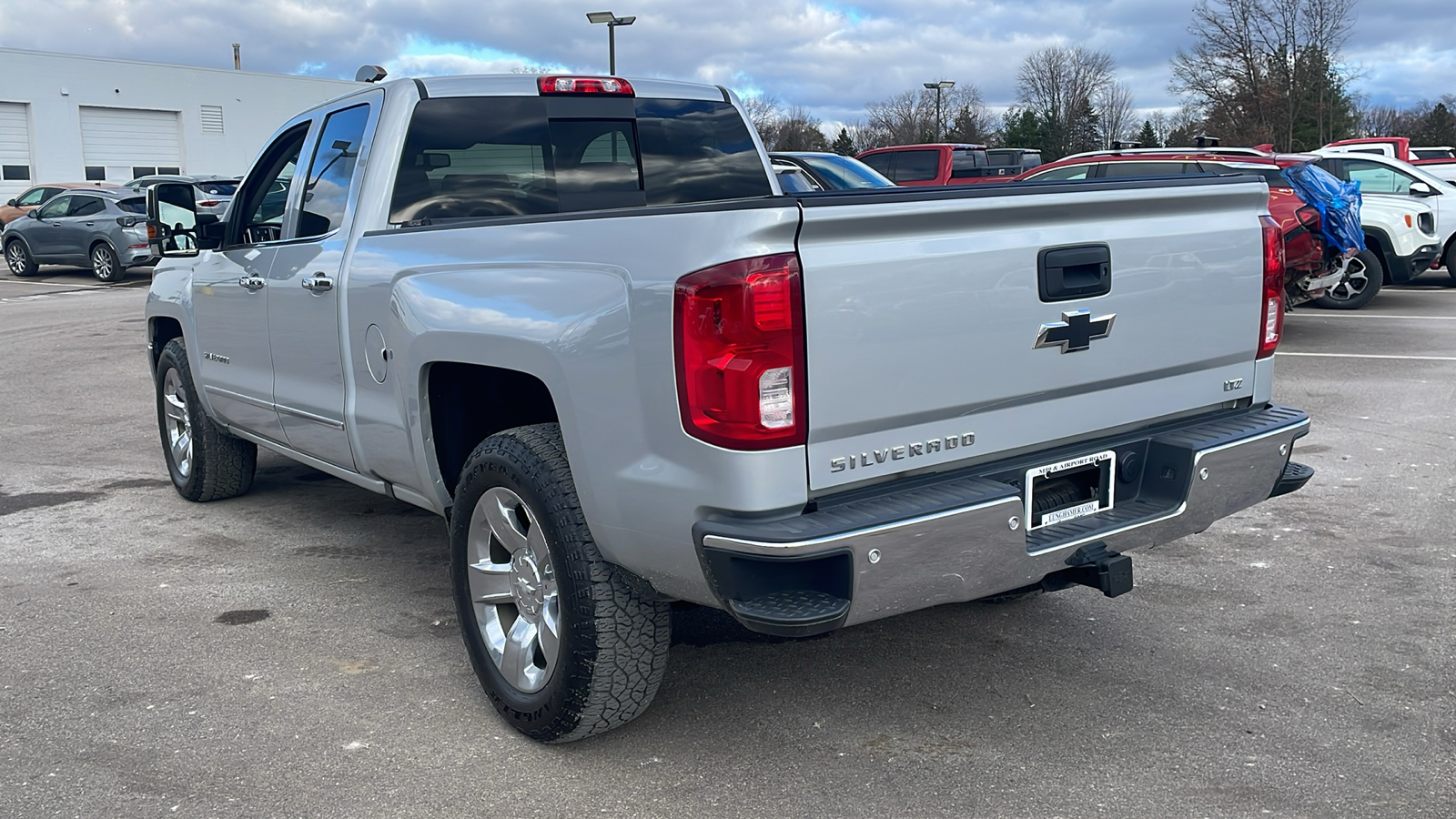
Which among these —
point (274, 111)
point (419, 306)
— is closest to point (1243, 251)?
point (419, 306)

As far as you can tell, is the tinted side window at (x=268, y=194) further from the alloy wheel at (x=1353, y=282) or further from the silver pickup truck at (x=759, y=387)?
the alloy wheel at (x=1353, y=282)

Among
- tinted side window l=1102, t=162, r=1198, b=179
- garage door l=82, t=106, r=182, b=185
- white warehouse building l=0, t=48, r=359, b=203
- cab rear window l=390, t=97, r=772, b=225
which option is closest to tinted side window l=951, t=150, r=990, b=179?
tinted side window l=1102, t=162, r=1198, b=179

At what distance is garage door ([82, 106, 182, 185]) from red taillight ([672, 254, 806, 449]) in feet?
157

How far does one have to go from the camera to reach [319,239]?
448cm

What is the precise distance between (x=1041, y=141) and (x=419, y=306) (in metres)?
69.3

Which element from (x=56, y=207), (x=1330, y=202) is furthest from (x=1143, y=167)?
(x=56, y=207)

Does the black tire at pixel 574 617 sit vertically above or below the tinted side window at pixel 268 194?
below

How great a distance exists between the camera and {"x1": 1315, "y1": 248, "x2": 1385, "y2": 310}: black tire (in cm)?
1389

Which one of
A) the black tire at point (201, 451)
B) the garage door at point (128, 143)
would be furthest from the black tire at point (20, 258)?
the garage door at point (128, 143)

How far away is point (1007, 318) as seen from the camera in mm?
3098

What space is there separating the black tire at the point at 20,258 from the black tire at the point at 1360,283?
20.8 m

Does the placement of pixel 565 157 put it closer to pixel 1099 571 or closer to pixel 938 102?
pixel 1099 571

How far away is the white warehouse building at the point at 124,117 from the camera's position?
140 feet

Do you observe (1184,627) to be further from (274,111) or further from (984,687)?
(274,111)
